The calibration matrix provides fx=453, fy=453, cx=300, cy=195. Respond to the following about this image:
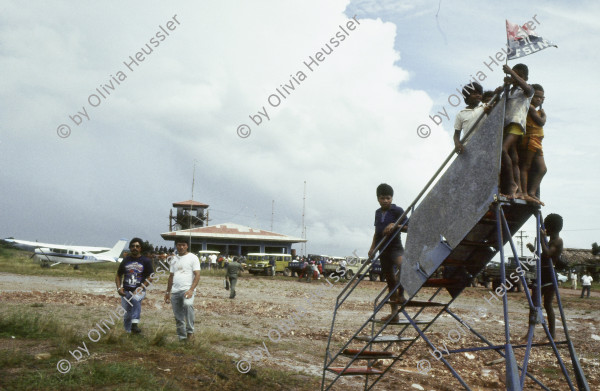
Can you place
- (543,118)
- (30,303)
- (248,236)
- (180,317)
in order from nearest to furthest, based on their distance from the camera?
(543,118) < (180,317) < (30,303) < (248,236)

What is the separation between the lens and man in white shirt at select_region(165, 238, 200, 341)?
738 cm

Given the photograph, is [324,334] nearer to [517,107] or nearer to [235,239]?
[517,107]

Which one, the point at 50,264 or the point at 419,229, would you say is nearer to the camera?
the point at 419,229

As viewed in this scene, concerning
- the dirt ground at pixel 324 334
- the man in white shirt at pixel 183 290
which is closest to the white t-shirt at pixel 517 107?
the dirt ground at pixel 324 334

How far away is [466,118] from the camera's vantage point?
4.32m

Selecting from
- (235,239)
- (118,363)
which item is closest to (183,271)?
(118,363)

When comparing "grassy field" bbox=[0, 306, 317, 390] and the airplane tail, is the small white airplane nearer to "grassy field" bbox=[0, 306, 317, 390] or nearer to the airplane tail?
the airplane tail

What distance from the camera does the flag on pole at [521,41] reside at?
11.1 ft

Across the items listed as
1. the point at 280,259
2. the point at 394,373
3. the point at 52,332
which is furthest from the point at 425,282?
the point at 280,259

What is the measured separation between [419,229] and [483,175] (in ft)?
2.72

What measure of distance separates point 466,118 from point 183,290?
519 cm

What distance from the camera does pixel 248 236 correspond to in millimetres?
51750

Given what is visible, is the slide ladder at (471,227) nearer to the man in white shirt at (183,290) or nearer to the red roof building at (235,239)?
the man in white shirt at (183,290)

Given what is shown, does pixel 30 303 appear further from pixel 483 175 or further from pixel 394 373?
pixel 483 175
